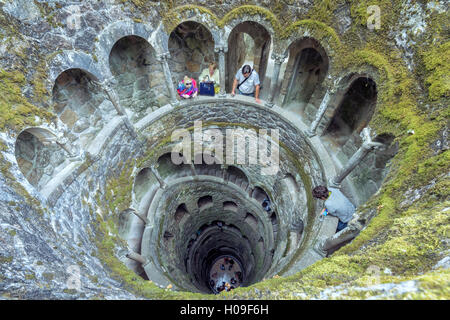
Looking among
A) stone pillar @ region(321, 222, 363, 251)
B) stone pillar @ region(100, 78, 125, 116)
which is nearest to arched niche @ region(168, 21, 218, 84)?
stone pillar @ region(100, 78, 125, 116)

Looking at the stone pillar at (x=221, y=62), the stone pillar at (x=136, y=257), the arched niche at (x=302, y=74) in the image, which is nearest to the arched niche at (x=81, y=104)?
the stone pillar at (x=136, y=257)

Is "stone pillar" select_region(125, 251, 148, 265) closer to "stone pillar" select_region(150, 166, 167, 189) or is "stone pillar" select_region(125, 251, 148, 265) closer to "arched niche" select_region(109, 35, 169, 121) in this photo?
"stone pillar" select_region(150, 166, 167, 189)

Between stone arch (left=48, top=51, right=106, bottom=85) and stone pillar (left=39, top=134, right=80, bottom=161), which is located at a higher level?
stone arch (left=48, top=51, right=106, bottom=85)

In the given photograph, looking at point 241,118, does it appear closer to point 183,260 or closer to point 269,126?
point 269,126

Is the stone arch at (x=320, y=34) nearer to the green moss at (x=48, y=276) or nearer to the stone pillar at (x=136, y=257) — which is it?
the green moss at (x=48, y=276)

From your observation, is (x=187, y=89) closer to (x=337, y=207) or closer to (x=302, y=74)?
(x=302, y=74)
